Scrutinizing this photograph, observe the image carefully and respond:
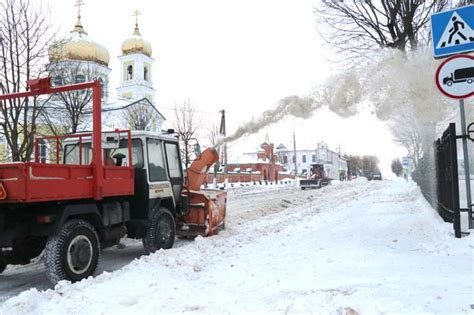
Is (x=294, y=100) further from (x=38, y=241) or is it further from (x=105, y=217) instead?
(x=38, y=241)

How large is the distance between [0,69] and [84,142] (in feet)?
22.5

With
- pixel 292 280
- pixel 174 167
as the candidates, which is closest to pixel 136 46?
pixel 174 167

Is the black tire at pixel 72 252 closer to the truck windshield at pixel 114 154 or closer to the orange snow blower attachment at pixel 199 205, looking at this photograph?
the truck windshield at pixel 114 154

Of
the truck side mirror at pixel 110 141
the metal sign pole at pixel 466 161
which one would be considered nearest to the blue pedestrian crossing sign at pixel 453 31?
the metal sign pole at pixel 466 161

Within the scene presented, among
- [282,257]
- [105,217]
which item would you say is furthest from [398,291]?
[105,217]

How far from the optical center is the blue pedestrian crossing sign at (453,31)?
5973mm

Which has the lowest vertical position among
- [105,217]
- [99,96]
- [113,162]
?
[105,217]

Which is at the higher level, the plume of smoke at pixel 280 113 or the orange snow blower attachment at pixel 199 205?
the plume of smoke at pixel 280 113

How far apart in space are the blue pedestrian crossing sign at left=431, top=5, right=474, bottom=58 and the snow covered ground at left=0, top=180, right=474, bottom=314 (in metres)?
2.67

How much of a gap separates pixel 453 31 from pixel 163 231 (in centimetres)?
596

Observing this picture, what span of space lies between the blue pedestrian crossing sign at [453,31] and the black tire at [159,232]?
549cm

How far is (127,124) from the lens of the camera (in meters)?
35.8

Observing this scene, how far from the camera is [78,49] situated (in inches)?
1292

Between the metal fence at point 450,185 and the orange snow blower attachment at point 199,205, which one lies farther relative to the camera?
the orange snow blower attachment at point 199,205
